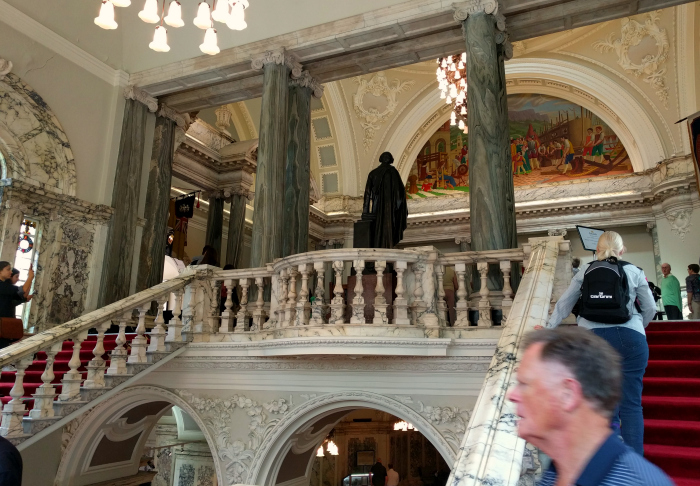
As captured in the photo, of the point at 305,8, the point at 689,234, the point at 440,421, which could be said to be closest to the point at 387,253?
the point at 440,421

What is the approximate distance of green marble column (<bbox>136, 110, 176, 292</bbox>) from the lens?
11.2 m

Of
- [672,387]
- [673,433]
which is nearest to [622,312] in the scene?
[673,433]

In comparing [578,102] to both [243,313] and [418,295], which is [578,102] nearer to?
[418,295]

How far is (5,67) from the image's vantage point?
9.22 m

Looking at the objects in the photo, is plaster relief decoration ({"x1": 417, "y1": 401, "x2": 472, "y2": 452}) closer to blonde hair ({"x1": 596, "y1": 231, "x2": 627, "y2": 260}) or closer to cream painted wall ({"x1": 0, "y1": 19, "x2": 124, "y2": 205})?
blonde hair ({"x1": 596, "y1": 231, "x2": 627, "y2": 260})

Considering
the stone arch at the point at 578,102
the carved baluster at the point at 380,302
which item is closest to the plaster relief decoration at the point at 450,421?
the carved baluster at the point at 380,302

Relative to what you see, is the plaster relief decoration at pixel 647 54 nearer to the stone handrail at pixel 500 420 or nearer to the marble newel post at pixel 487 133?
the marble newel post at pixel 487 133

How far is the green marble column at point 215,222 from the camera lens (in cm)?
1582

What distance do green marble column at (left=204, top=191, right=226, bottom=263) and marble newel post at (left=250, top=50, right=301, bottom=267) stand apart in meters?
6.80

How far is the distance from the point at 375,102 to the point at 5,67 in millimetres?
12910

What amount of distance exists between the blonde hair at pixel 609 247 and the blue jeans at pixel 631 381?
0.50 metres

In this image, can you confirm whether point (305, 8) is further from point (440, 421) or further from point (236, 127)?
point (236, 127)

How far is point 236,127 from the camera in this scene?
18938 mm

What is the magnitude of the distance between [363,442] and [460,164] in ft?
35.7
